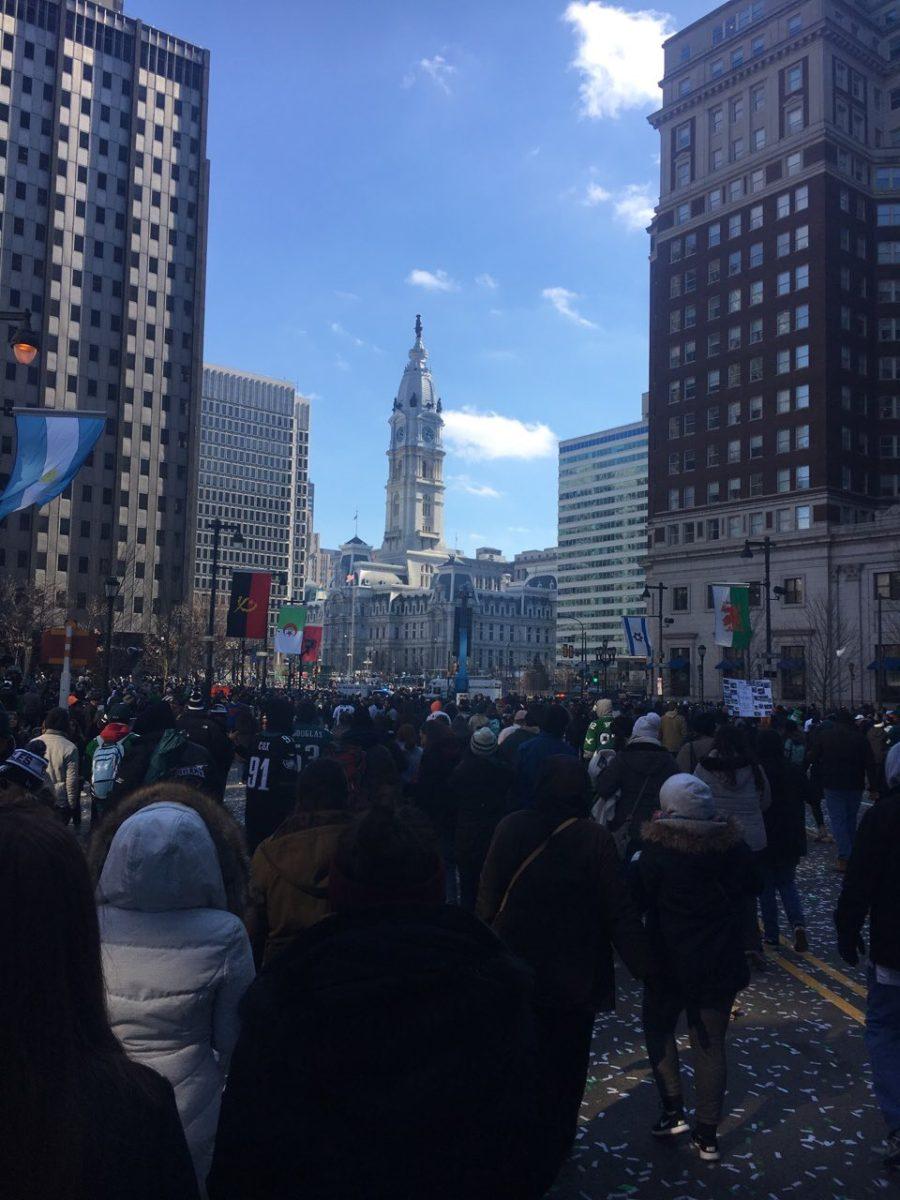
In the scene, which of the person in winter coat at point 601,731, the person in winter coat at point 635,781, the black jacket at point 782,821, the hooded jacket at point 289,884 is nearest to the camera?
the hooded jacket at point 289,884

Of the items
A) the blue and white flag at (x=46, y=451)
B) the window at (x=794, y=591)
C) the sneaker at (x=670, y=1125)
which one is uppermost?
the window at (x=794, y=591)

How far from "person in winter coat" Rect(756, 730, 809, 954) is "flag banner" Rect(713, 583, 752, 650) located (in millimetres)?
27559

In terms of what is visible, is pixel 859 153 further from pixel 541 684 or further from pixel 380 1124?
pixel 380 1124

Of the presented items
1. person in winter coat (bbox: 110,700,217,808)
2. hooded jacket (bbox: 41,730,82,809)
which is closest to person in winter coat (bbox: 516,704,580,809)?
person in winter coat (bbox: 110,700,217,808)

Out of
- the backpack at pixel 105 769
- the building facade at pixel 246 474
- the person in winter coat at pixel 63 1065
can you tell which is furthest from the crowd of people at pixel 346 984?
the building facade at pixel 246 474

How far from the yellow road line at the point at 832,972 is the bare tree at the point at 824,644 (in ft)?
163

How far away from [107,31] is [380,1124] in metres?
120

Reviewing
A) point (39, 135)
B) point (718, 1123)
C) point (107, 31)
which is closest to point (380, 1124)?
point (718, 1123)

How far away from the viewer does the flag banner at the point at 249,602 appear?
29.9 meters

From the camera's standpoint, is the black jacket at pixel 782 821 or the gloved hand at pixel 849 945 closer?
the gloved hand at pixel 849 945

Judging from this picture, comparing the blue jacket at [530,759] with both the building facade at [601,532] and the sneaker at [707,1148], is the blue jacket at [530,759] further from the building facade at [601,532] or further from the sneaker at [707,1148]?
the building facade at [601,532]

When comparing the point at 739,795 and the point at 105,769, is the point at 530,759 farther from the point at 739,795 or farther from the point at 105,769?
the point at 105,769

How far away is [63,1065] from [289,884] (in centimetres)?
344

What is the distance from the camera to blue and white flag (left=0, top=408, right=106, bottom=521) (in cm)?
1557
